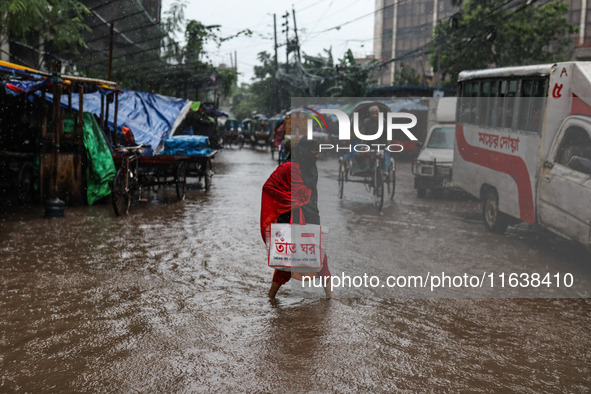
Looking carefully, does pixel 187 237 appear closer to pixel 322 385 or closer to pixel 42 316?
→ pixel 42 316

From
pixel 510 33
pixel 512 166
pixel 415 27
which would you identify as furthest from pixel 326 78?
pixel 415 27

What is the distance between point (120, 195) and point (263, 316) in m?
5.93

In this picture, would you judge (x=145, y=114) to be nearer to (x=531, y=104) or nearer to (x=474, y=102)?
(x=474, y=102)

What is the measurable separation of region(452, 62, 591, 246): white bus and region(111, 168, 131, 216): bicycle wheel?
5.71m

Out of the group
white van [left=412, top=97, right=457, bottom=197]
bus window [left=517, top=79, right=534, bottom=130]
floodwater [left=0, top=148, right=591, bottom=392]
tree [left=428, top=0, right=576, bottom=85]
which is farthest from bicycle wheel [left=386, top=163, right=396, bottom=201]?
tree [left=428, top=0, right=576, bottom=85]

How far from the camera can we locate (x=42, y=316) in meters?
5.04

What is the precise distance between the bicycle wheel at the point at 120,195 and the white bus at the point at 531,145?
18.7 ft

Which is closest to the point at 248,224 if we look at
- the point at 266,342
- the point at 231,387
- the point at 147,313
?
the point at 147,313

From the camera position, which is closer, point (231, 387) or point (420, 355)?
point (231, 387)

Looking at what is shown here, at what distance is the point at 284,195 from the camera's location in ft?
18.5

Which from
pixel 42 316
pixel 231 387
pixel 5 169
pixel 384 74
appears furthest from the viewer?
pixel 384 74

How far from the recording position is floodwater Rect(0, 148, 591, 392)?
3.93 m

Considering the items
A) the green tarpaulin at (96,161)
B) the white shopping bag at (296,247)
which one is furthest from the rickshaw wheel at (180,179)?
the white shopping bag at (296,247)

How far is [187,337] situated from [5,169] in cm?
875
